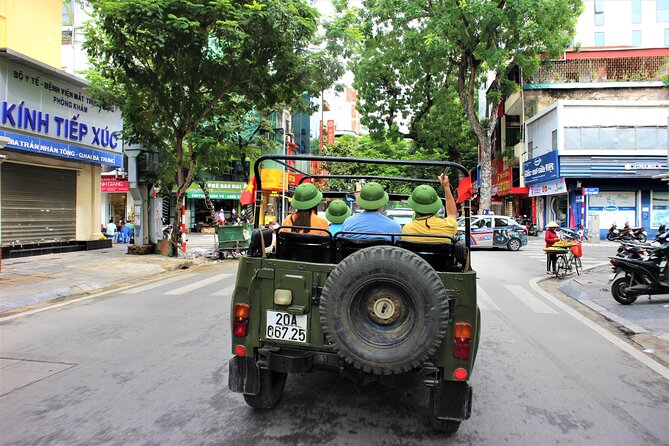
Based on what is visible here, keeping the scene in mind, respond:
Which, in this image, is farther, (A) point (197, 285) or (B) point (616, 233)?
(B) point (616, 233)

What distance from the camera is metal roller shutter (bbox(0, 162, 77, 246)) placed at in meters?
14.5

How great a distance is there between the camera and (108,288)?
10.5 meters

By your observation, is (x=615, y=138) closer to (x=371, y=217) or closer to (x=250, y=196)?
(x=250, y=196)

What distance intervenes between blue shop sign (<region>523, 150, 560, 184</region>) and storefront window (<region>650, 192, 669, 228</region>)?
17.3 feet

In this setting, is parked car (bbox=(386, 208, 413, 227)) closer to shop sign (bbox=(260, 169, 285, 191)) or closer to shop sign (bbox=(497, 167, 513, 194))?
shop sign (bbox=(260, 169, 285, 191))

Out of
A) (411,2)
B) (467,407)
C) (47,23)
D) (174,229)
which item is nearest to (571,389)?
(467,407)

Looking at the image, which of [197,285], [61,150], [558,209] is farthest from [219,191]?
[197,285]

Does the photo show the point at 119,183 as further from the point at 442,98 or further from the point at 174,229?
the point at 442,98

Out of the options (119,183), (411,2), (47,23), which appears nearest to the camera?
(47,23)

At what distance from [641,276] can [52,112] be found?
16.6 meters

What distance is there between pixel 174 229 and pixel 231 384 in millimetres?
13956

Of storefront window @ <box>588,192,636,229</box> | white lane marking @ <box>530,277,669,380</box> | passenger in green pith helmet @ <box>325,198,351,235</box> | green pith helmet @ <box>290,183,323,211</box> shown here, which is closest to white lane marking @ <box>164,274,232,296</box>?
passenger in green pith helmet @ <box>325,198,351,235</box>

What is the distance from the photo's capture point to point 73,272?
11992 millimetres

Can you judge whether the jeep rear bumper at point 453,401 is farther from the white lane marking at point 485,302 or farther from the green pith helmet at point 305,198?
the white lane marking at point 485,302
